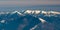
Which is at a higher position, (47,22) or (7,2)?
(7,2)

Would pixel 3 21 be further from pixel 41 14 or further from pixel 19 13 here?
pixel 41 14

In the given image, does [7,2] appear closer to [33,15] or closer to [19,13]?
[19,13]

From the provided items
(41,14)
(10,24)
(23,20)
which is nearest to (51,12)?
(41,14)

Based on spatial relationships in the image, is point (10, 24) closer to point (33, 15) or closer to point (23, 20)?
point (23, 20)

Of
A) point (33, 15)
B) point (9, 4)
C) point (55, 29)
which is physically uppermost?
point (9, 4)

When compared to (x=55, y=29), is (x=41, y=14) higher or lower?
higher

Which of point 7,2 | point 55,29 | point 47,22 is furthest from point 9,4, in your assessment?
point 55,29

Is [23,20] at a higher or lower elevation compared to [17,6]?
lower
